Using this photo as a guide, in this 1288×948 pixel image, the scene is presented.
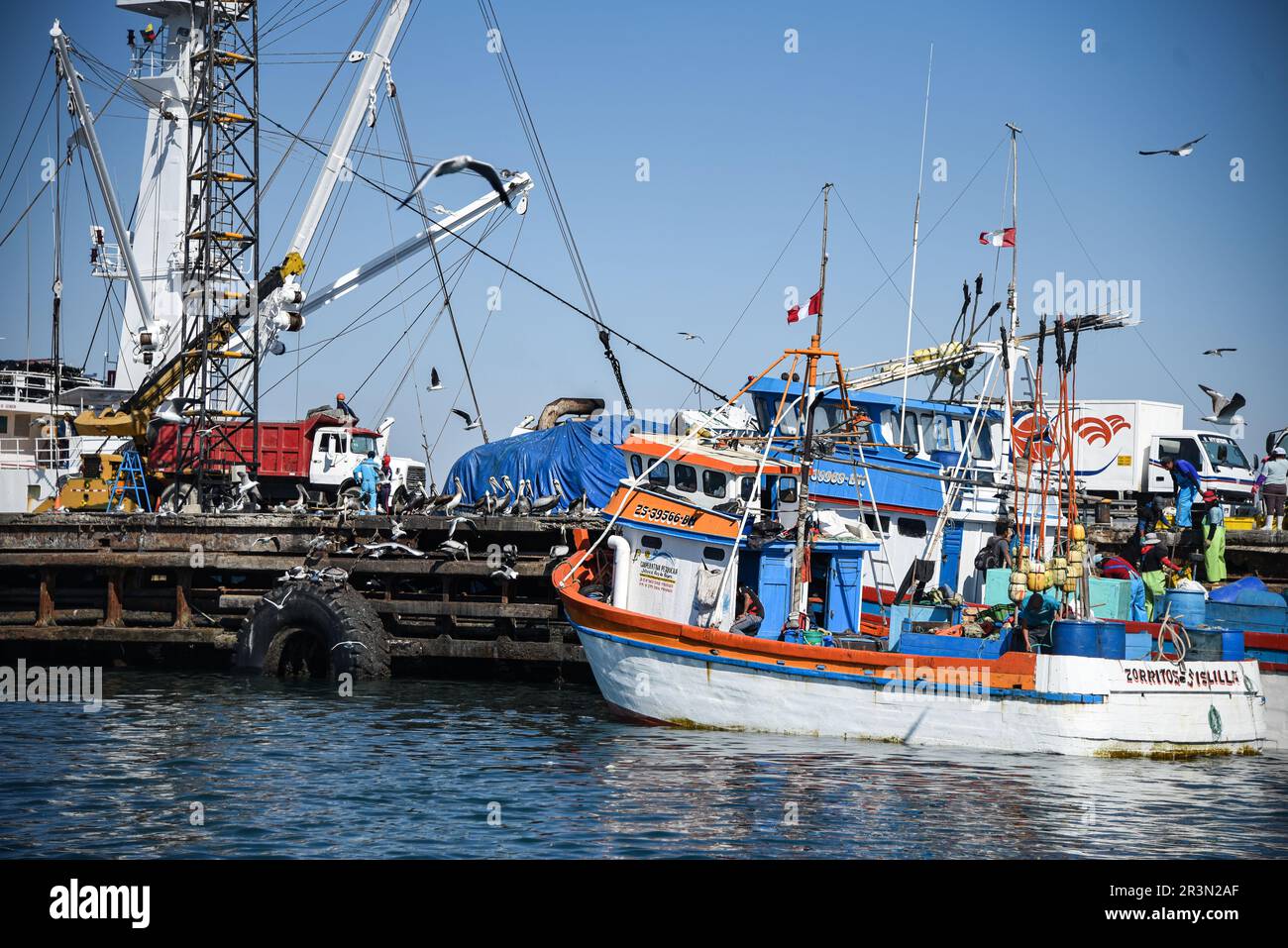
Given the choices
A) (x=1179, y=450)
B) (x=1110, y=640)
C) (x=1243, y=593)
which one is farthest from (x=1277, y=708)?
(x=1179, y=450)

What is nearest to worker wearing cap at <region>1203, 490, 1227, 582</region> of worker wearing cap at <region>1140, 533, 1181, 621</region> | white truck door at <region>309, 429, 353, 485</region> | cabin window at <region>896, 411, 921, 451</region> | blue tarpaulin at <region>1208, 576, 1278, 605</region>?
worker wearing cap at <region>1140, 533, 1181, 621</region>

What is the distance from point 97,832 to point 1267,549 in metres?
21.6

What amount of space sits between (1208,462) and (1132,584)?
40.8ft

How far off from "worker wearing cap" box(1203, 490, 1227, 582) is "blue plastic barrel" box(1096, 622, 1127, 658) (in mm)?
5365

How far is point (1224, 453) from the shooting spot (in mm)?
31328

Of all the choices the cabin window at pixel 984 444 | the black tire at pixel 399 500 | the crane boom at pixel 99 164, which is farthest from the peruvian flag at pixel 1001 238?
the crane boom at pixel 99 164

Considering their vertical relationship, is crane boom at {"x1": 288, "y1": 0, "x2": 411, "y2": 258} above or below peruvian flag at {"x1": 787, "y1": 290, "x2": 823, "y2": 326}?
above

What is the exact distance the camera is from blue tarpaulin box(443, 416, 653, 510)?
27891 millimetres

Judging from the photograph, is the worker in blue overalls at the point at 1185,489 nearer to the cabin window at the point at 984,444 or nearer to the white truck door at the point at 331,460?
the cabin window at the point at 984,444

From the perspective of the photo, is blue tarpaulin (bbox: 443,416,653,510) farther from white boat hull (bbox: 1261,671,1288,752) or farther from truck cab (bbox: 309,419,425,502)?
white boat hull (bbox: 1261,671,1288,752)

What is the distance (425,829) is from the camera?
12.7 meters

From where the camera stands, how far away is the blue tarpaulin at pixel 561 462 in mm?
27891

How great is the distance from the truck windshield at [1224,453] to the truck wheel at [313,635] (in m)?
21.1

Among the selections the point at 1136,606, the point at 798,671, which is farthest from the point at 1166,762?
the point at 798,671
